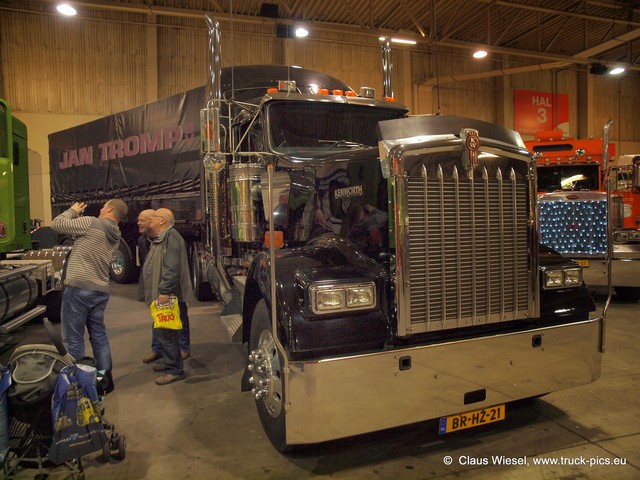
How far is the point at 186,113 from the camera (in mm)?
7762

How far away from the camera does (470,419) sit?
3.12m

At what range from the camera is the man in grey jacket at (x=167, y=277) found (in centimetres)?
456

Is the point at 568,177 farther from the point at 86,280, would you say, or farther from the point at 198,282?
the point at 86,280

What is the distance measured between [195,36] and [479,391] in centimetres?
1534

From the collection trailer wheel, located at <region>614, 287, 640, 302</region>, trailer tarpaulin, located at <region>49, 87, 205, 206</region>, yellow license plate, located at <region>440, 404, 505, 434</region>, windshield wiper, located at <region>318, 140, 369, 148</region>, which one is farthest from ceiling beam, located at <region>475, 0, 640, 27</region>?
yellow license plate, located at <region>440, 404, 505, 434</region>

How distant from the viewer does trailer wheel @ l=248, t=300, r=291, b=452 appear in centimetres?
309

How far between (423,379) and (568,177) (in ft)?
27.2

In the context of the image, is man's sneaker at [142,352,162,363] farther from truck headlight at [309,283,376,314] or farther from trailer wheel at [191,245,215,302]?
truck headlight at [309,283,376,314]

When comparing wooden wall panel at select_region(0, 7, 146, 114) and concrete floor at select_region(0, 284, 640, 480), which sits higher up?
wooden wall panel at select_region(0, 7, 146, 114)

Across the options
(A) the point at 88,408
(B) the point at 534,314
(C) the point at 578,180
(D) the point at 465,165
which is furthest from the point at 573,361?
(C) the point at 578,180

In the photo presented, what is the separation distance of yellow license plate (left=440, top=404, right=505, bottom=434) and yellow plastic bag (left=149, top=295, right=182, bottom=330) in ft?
8.34

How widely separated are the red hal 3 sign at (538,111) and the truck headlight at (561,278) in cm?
1787

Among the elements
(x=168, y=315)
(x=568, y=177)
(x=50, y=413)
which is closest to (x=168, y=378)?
(x=168, y=315)

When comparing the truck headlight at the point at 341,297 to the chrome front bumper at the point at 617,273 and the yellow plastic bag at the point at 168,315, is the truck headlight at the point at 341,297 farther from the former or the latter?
the chrome front bumper at the point at 617,273
